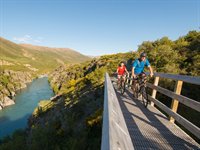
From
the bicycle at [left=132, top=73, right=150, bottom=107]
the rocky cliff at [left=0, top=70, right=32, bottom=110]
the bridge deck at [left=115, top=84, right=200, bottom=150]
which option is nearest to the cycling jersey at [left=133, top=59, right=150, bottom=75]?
the bicycle at [left=132, top=73, right=150, bottom=107]

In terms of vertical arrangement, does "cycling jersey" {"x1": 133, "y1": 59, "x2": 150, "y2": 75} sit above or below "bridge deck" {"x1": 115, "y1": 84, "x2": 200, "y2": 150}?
above

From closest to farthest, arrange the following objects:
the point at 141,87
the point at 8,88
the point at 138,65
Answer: the point at 141,87 < the point at 138,65 < the point at 8,88

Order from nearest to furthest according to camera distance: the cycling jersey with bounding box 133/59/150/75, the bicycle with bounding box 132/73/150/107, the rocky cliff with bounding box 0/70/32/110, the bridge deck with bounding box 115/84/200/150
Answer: the bridge deck with bounding box 115/84/200/150 < the bicycle with bounding box 132/73/150/107 < the cycling jersey with bounding box 133/59/150/75 < the rocky cliff with bounding box 0/70/32/110

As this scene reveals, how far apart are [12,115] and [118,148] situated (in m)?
76.2

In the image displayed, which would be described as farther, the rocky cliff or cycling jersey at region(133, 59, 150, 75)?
the rocky cliff

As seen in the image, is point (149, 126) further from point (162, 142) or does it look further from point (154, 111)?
point (154, 111)

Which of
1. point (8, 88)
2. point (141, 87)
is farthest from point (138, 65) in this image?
point (8, 88)

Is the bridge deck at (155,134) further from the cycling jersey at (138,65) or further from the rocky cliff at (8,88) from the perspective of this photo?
the rocky cliff at (8,88)

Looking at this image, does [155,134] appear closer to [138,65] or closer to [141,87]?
[141,87]

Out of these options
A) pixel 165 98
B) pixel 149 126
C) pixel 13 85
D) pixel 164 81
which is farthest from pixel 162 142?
pixel 13 85

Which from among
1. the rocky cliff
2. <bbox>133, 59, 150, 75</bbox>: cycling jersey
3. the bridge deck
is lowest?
the rocky cliff

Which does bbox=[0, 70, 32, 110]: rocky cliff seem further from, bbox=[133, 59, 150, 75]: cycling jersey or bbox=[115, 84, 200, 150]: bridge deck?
bbox=[115, 84, 200, 150]: bridge deck

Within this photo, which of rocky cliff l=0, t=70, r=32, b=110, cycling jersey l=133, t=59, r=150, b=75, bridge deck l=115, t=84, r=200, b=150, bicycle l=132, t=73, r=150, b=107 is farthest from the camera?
rocky cliff l=0, t=70, r=32, b=110

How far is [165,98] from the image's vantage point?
10461mm
